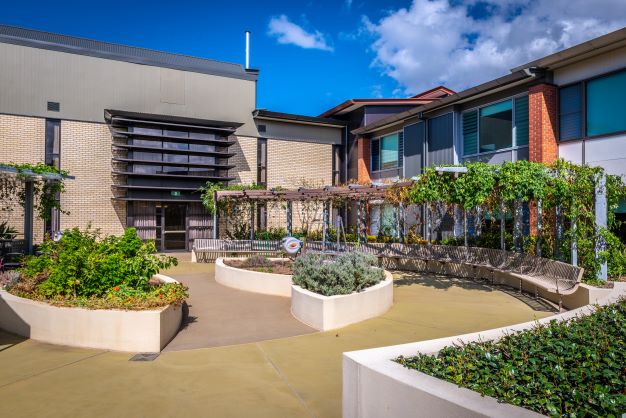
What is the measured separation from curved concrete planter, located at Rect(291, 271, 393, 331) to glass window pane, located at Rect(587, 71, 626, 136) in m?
7.94

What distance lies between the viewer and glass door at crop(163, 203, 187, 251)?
20.6 m

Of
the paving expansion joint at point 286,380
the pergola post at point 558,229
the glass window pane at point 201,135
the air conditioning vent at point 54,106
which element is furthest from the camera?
the glass window pane at point 201,135

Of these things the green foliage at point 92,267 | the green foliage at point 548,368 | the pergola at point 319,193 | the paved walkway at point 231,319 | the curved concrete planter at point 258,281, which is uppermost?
the pergola at point 319,193

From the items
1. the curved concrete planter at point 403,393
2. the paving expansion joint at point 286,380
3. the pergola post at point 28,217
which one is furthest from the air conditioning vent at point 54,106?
the curved concrete planter at point 403,393

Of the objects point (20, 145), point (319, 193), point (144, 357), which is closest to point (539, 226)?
point (319, 193)

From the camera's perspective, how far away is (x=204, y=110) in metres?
21.4

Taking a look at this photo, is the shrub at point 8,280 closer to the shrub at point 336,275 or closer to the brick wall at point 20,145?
the shrub at point 336,275

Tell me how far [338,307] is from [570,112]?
387 inches

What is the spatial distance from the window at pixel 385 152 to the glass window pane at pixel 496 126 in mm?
4891

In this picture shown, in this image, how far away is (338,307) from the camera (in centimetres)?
724

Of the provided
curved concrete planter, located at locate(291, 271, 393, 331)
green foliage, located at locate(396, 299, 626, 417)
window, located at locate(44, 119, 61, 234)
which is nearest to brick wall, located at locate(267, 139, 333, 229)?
window, located at locate(44, 119, 61, 234)

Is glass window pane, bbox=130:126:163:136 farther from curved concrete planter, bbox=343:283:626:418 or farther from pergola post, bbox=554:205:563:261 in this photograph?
curved concrete planter, bbox=343:283:626:418

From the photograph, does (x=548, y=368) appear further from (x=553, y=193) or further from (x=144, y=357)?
(x=553, y=193)

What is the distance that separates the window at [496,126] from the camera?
45.6ft
